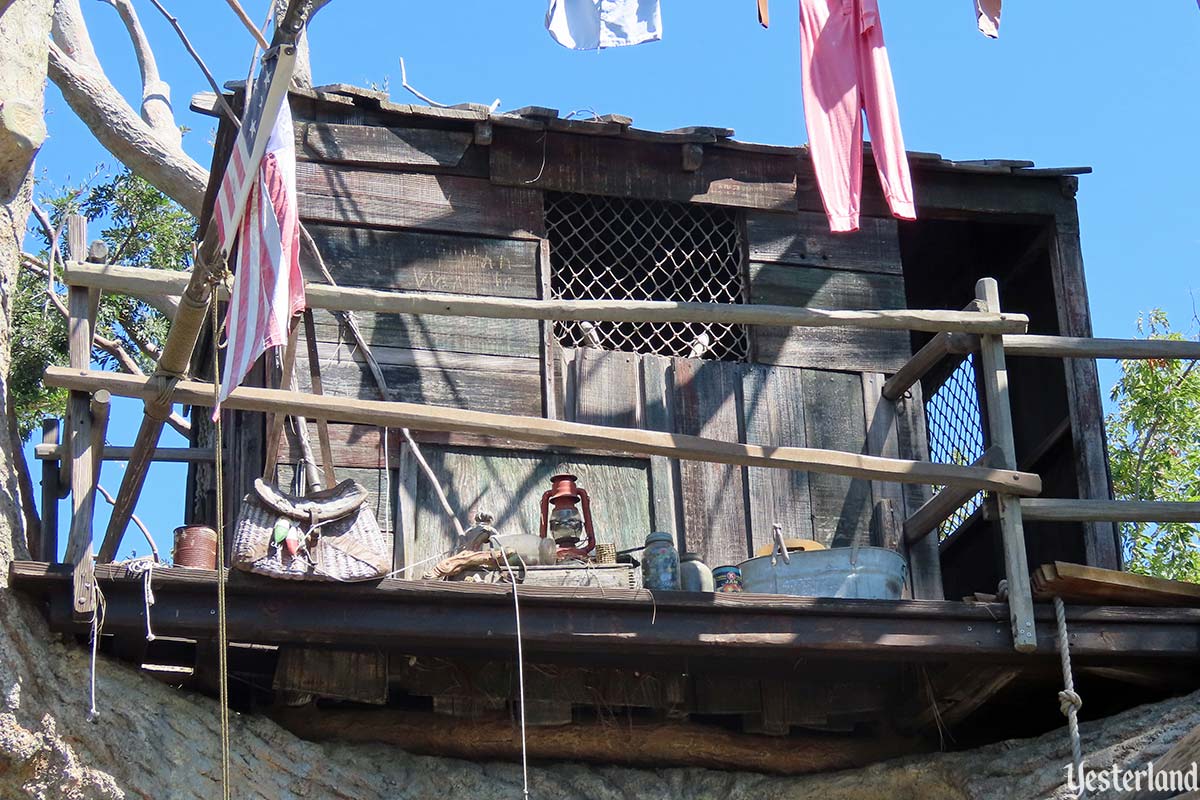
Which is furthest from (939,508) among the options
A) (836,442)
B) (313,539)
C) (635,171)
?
(313,539)

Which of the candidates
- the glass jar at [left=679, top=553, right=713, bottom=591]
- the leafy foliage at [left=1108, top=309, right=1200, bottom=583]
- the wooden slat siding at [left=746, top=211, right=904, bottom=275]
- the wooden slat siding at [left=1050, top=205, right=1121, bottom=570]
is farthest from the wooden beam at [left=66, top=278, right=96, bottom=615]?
the leafy foliage at [left=1108, top=309, right=1200, bottom=583]

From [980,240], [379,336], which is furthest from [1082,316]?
[379,336]

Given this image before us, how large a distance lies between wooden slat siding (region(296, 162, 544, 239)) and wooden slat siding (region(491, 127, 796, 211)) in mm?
124

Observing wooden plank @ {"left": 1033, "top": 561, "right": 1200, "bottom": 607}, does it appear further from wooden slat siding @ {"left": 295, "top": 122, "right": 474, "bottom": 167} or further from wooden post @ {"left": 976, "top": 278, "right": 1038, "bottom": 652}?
wooden slat siding @ {"left": 295, "top": 122, "right": 474, "bottom": 167}

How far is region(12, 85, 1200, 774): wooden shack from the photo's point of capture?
716 centimetres

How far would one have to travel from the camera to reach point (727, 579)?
7836 millimetres

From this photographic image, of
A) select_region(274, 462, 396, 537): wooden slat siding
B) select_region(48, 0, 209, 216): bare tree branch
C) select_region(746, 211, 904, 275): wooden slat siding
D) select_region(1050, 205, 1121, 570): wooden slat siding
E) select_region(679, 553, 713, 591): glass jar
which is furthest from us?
select_region(48, 0, 209, 216): bare tree branch

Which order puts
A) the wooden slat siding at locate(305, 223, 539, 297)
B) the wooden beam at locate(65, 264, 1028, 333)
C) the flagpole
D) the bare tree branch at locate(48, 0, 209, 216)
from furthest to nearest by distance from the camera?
the bare tree branch at locate(48, 0, 209, 216)
the wooden slat siding at locate(305, 223, 539, 297)
the wooden beam at locate(65, 264, 1028, 333)
the flagpole

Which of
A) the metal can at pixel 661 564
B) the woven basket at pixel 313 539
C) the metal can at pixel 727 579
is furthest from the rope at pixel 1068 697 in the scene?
the woven basket at pixel 313 539

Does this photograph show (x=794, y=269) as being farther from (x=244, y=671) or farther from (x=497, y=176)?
(x=244, y=671)

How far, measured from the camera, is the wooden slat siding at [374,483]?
809 centimetres

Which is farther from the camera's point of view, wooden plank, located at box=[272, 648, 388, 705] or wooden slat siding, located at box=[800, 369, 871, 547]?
wooden slat siding, located at box=[800, 369, 871, 547]

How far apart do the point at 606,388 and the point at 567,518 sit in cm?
119

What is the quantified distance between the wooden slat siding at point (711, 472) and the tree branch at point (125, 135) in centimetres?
532
